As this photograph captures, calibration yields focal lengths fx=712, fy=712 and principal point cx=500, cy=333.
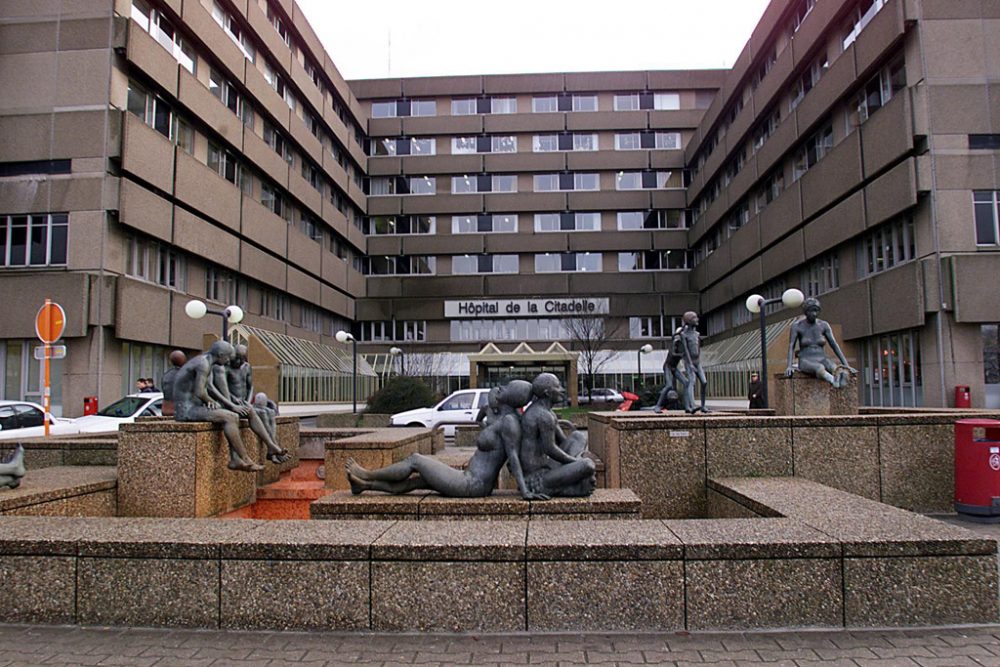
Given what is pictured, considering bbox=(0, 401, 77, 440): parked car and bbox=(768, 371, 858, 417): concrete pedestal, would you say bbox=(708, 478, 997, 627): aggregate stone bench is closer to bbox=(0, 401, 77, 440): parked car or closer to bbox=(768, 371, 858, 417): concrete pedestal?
bbox=(768, 371, 858, 417): concrete pedestal

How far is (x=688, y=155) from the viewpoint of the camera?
5197 cm

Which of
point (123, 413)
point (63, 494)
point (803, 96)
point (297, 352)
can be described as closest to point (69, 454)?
point (63, 494)

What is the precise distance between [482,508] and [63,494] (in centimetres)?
446

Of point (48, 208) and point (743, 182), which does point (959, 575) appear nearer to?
point (48, 208)

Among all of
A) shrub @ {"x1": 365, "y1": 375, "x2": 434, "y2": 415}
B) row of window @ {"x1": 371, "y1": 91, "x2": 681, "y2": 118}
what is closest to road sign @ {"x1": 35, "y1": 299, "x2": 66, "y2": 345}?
shrub @ {"x1": 365, "y1": 375, "x2": 434, "y2": 415}

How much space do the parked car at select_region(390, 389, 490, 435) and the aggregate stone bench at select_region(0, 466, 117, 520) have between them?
11.5 meters

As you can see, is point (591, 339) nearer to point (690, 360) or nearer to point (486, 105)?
point (486, 105)

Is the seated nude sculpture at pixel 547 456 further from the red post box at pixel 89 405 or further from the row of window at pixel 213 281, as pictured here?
the row of window at pixel 213 281

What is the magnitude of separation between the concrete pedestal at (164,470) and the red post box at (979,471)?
29.4 feet

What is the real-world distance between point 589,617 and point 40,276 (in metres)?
24.5

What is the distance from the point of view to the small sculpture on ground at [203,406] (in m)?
8.57

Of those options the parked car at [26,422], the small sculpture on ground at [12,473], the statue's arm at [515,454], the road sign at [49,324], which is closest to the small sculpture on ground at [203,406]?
the small sculpture on ground at [12,473]

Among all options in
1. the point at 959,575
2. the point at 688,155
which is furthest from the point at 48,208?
the point at 688,155

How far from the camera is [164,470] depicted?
8258mm
